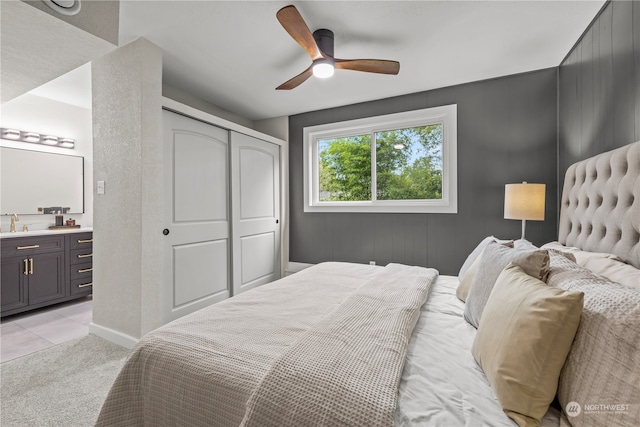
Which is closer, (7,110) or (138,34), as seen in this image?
(138,34)

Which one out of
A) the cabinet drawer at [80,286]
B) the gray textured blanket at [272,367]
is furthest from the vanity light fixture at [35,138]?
the gray textured blanket at [272,367]

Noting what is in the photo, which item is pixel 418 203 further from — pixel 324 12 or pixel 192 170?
pixel 192 170

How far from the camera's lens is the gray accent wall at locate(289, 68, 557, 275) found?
2.80 m

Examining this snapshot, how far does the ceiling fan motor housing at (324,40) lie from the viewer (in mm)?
2131

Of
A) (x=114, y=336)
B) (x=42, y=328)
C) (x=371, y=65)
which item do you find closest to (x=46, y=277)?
(x=42, y=328)

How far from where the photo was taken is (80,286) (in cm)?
348

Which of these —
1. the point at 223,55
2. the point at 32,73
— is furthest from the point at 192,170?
the point at 32,73

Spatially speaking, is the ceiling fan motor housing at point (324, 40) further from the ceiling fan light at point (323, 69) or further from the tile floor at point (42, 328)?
the tile floor at point (42, 328)

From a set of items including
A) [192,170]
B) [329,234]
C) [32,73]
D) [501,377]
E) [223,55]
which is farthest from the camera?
[329,234]

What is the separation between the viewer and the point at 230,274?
334cm

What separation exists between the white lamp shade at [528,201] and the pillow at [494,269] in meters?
1.17

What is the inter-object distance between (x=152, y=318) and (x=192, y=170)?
1387mm

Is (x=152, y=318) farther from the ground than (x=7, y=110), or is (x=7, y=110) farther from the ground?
(x=7, y=110)

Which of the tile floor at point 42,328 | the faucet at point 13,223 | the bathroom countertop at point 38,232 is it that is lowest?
the tile floor at point 42,328
